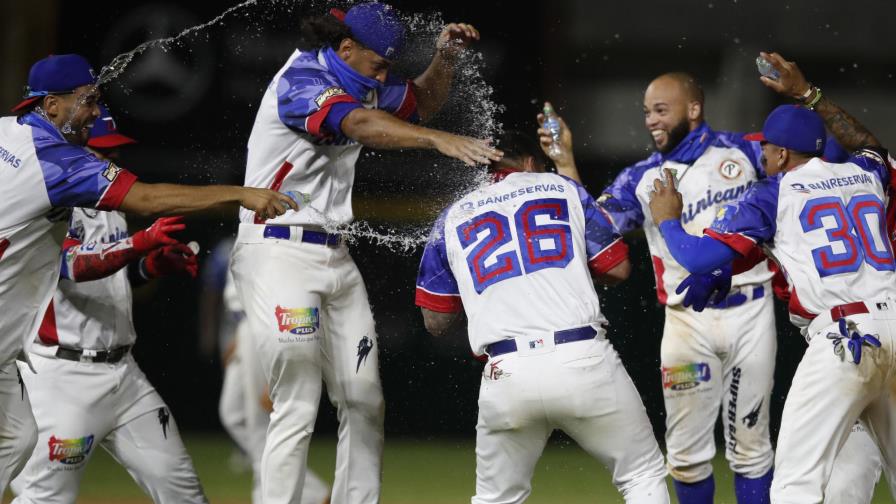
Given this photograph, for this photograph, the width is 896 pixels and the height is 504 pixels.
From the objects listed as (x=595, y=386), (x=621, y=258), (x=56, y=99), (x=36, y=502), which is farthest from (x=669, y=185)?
(x=36, y=502)

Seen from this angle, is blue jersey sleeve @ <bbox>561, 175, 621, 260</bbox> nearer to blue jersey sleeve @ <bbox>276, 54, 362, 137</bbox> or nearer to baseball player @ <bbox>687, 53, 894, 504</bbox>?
blue jersey sleeve @ <bbox>276, 54, 362, 137</bbox>

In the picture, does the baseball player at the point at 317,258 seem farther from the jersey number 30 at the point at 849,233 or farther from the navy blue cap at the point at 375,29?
the jersey number 30 at the point at 849,233

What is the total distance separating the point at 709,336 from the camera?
21.2 ft

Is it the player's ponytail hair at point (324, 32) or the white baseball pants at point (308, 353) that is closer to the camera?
the white baseball pants at point (308, 353)

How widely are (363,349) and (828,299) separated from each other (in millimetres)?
2050

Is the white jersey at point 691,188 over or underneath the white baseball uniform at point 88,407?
over

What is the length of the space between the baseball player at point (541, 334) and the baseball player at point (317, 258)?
0.68 metres

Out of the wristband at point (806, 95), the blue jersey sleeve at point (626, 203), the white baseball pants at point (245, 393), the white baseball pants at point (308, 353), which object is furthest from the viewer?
the white baseball pants at point (245, 393)

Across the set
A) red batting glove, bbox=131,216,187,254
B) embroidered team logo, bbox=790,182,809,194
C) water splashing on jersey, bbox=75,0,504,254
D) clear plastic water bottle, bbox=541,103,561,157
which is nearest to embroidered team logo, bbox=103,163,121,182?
red batting glove, bbox=131,216,187,254

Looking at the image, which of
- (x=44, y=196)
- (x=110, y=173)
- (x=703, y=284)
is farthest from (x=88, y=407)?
(x=703, y=284)

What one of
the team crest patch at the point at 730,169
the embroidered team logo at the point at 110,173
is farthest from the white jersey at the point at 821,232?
the embroidered team logo at the point at 110,173

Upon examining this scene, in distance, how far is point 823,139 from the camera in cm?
520

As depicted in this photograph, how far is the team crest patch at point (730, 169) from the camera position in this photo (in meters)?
6.58

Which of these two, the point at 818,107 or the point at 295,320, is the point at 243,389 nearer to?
the point at 295,320
